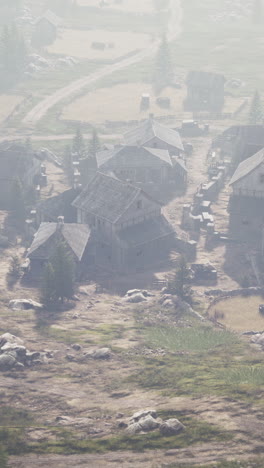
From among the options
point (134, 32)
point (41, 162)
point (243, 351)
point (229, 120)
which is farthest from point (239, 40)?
point (243, 351)

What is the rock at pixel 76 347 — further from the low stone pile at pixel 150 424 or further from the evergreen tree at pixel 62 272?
the low stone pile at pixel 150 424

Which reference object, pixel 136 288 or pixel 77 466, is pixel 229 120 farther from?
pixel 77 466

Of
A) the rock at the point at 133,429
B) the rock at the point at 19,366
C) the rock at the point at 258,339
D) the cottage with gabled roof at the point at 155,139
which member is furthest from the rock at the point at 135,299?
the cottage with gabled roof at the point at 155,139

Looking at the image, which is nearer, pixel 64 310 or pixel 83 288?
pixel 64 310

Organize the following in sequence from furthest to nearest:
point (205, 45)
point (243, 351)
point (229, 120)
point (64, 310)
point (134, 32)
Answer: point (134, 32), point (205, 45), point (229, 120), point (64, 310), point (243, 351)

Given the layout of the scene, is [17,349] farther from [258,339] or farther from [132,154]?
[132,154]

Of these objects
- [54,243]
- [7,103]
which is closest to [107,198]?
[54,243]

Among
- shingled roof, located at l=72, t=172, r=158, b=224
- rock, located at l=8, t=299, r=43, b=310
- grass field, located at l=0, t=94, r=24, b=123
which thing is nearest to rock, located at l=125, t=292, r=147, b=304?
rock, located at l=8, t=299, r=43, b=310
